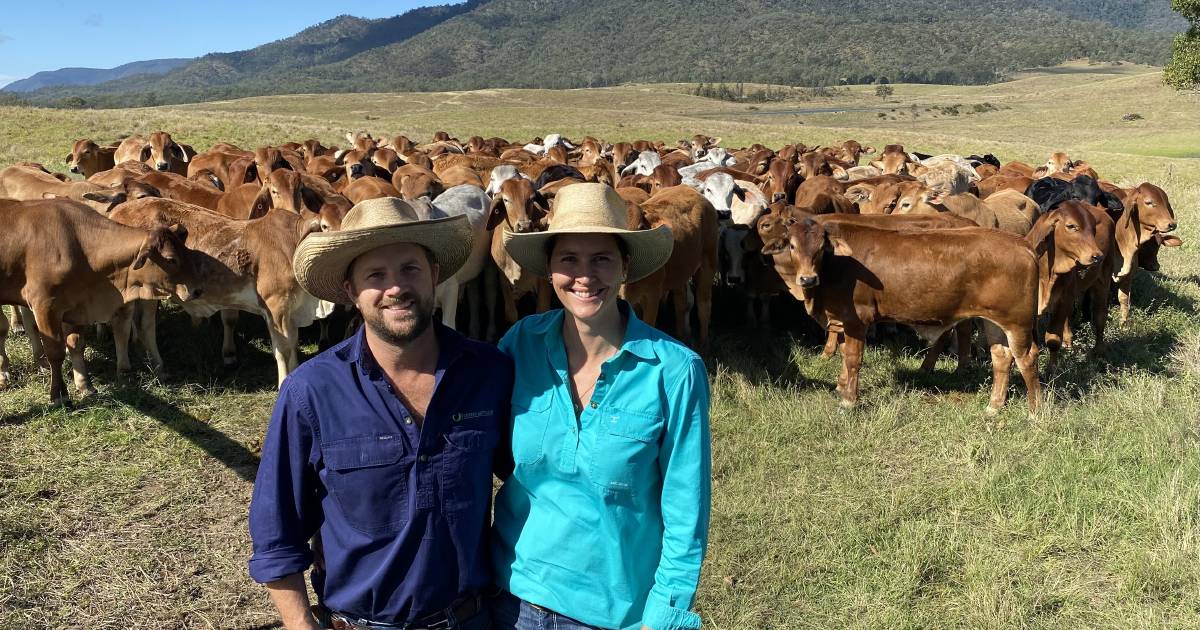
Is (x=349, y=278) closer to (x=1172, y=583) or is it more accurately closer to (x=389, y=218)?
(x=389, y=218)

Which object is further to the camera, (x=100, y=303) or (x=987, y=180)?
(x=987, y=180)

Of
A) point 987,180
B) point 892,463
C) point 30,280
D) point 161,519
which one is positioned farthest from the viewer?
point 987,180

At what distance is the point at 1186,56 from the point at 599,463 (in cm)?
4011

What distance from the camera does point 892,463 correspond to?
6586mm

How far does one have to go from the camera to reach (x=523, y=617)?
2691mm

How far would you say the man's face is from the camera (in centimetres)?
256

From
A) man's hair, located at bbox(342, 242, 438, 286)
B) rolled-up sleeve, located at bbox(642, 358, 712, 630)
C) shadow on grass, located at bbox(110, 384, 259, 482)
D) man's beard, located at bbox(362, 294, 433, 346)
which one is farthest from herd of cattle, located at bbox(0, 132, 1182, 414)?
rolled-up sleeve, located at bbox(642, 358, 712, 630)

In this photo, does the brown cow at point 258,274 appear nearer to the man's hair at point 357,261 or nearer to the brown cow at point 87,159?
the man's hair at point 357,261

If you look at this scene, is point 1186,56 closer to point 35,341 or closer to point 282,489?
point 35,341

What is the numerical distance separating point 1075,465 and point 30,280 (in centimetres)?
853

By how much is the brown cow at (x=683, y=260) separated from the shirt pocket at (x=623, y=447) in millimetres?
5701

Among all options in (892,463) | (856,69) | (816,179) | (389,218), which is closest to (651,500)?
(389,218)

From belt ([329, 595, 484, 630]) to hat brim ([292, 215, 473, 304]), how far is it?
103 cm

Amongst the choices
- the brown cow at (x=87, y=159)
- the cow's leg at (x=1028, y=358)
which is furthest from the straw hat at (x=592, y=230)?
the brown cow at (x=87, y=159)
